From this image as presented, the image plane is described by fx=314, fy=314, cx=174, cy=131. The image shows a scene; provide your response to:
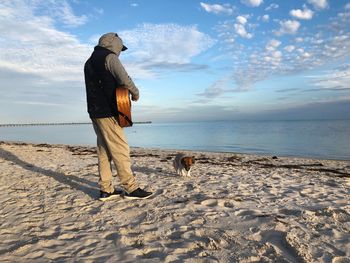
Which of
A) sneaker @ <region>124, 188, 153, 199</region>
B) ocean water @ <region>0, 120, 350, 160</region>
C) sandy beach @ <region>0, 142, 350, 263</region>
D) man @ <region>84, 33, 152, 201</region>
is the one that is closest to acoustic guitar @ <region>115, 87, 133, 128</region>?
man @ <region>84, 33, 152, 201</region>

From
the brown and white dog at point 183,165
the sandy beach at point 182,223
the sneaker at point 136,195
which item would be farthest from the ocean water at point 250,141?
the sneaker at point 136,195

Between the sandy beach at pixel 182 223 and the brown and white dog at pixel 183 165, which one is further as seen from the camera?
the brown and white dog at pixel 183 165

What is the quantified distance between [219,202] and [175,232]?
1.29 m

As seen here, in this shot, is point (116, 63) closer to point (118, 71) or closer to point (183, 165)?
point (118, 71)

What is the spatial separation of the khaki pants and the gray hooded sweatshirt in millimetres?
550

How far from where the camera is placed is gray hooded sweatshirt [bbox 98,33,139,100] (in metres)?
4.42

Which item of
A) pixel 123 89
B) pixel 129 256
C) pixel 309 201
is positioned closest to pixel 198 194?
pixel 309 201

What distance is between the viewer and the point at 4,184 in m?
6.55

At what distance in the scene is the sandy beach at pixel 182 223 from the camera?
9.79 feet

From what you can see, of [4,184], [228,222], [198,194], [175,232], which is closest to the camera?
[175,232]

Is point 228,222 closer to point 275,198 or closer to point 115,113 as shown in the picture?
point 275,198

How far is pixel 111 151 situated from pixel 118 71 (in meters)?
1.18

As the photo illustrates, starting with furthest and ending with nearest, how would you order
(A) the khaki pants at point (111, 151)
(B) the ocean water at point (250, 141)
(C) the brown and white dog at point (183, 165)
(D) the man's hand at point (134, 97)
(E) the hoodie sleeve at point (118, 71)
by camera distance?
(B) the ocean water at point (250, 141), (C) the brown and white dog at point (183, 165), (D) the man's hand at point (134, 97), (A) the khaki pants at point (111, 151), (E) the hoodie sleeve at point (118, 71)

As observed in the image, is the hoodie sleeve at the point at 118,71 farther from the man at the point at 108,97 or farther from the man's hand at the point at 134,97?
the man's hand at the point at 134,97
